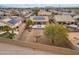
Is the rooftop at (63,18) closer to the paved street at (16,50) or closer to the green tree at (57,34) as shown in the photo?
the green tree at (57,34)

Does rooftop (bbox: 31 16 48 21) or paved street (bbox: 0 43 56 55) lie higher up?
rooftop (bbox: 31 16 48 21)

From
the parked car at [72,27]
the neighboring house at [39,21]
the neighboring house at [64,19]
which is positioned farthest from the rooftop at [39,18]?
the parked car at [72,27]

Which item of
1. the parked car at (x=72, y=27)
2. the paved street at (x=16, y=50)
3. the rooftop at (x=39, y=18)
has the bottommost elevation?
the paved street at (x=16, y=50)

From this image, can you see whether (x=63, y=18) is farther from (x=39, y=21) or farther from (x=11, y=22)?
(x=11, y=22)

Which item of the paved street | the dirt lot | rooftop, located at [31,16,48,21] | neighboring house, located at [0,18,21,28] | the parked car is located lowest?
the paved street

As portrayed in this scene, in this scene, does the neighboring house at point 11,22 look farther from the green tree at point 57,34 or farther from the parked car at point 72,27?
the parked car at point 72,27

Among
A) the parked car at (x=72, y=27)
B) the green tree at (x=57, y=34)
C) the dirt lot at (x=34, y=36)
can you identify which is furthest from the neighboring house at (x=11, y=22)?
the parked car at (x=72, y=27)

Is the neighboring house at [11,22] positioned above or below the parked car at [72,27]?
above

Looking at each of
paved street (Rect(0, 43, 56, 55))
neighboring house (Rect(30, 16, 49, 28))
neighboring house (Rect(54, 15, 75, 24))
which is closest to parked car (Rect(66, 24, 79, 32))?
neighboring house (Rect(54, 15, 75, 24))

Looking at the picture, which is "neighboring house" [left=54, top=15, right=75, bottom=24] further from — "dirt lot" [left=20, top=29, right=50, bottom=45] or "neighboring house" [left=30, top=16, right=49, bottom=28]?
"dirt lot" [left=20, top=29, right=50, bottom=45]

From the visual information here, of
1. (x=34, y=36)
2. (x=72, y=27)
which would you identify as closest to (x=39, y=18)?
(x=34, y=36)
